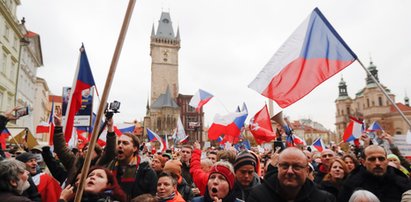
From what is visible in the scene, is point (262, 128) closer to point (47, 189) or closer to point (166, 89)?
point (47, 189)

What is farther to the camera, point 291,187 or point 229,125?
point 229,125

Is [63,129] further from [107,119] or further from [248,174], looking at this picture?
[248,174]

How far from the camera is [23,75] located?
96.1 feet

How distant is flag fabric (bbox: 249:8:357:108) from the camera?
189 inches

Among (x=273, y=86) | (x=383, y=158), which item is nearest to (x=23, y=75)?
(x=273, y=86)

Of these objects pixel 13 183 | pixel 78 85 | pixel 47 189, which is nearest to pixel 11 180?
pixel 13 183

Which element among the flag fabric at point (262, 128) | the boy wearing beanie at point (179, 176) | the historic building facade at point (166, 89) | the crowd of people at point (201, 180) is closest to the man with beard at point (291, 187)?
the crowd of people at point (201, 180)

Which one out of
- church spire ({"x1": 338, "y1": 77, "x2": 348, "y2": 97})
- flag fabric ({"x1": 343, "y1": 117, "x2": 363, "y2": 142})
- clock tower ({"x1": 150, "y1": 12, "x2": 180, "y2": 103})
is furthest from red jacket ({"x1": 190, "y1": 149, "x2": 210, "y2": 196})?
church spire ({"x1": 338, "y1": 77, "x2": 348, "y2": 97})

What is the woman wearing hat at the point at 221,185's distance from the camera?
3334mm

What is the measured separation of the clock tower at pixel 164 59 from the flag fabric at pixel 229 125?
198ft

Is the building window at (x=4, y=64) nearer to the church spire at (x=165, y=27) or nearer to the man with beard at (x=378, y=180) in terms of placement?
the man with beard at (x=378, y=180)

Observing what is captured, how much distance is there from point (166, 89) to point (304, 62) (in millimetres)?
67806

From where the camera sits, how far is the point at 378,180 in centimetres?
358

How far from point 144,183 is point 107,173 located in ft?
2.98
